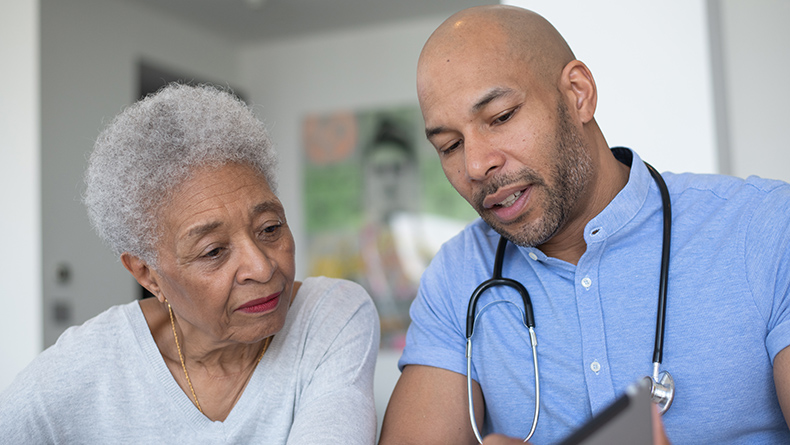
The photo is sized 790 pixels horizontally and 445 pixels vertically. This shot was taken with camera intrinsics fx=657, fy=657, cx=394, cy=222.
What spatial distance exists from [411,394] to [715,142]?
1158mm

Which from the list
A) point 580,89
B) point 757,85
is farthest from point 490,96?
point 757,85

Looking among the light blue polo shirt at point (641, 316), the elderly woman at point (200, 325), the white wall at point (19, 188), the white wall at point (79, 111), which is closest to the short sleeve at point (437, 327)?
the light blue polo shirt at point (641, 316)

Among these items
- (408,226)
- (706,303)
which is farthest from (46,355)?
(408,226)

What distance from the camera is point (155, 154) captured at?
1.29 metres

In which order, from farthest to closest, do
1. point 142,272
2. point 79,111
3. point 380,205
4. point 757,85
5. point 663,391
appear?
point 380,205
point 79,111
point 757,85
point 142,272
point 663,391

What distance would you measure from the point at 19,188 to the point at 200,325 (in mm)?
2219

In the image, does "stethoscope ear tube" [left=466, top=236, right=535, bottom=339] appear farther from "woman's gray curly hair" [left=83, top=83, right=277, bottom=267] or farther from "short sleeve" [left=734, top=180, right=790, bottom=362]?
"woman's gray curly hair" [left=83, top=83, right=277, bottom=267]

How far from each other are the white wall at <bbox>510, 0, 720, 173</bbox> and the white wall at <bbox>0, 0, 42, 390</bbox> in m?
2.48

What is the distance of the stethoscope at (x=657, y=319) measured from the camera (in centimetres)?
110

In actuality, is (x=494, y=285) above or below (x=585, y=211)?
below

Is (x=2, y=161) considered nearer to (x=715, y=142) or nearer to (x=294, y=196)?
(x=294, y=196)

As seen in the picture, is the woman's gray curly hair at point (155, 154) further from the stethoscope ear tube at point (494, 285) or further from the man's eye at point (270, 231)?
the stethoscope ear tube at point (494, 285)

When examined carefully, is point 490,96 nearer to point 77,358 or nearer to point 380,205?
point 77,358

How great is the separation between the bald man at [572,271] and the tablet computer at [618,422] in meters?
0.62
